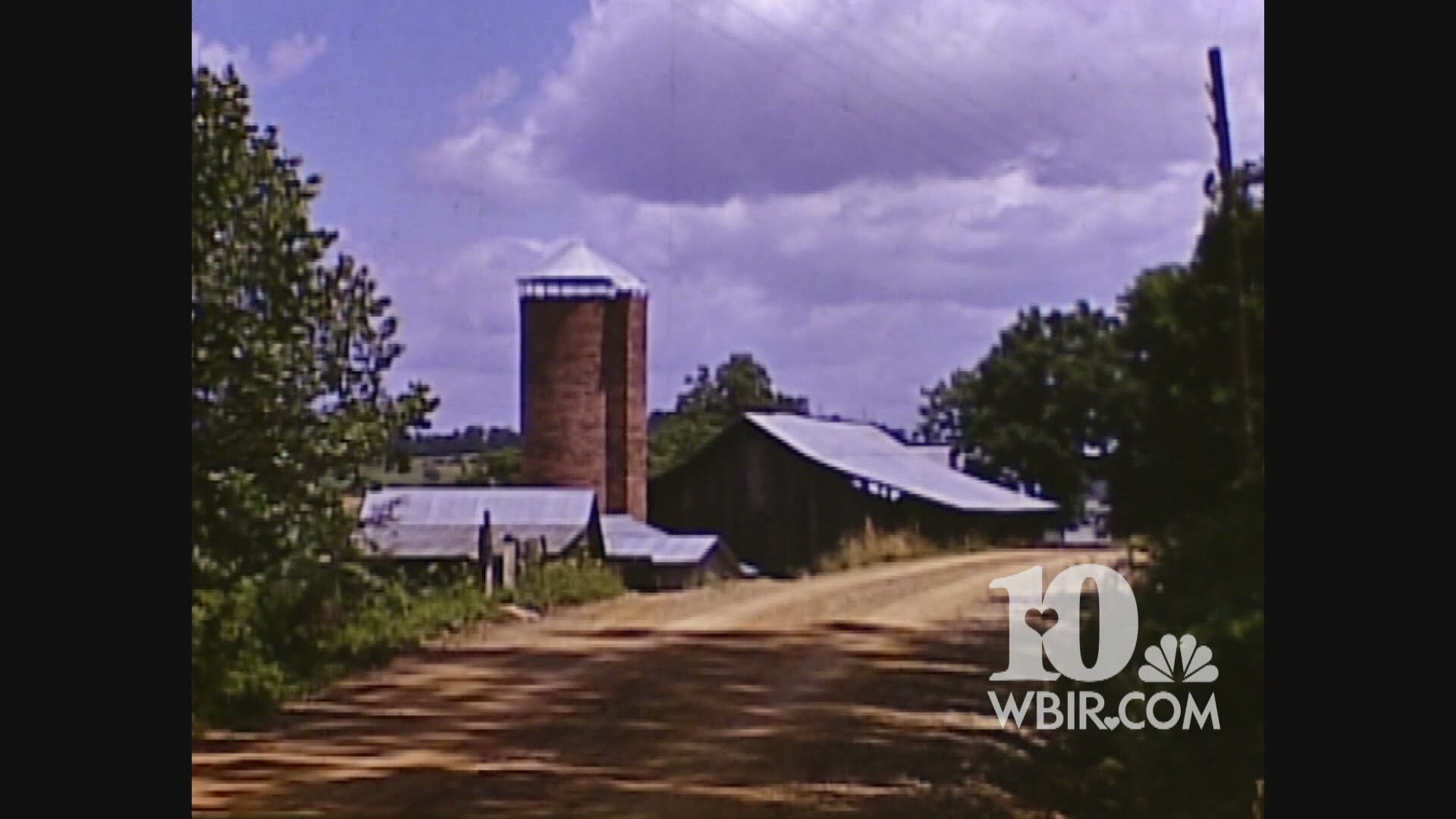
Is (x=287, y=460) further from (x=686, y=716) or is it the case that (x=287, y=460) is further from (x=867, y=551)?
(x=867, y=551)

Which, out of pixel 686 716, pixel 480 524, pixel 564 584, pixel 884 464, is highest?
pixel 884 464

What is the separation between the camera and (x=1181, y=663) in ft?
9.50

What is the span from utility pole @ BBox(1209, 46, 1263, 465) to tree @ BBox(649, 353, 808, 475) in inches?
29.2

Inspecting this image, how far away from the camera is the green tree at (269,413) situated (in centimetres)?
350

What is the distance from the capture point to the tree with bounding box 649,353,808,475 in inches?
124

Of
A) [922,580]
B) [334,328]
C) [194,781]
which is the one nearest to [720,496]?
[922,580]

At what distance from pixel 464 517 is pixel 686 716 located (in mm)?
589

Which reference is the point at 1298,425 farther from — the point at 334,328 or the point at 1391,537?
the point at 334,328

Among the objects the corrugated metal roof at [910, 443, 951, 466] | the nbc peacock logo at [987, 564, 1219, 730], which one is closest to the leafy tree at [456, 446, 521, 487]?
the corrugated metal roof at [910, 443, 951, 466]

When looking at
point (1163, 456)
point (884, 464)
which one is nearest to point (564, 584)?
point (884, 464)

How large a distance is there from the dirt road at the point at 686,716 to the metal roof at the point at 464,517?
0.19 m

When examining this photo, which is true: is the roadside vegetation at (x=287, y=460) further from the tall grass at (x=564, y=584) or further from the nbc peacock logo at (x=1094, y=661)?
the nbc peacock logo at (x=1094, y=661)

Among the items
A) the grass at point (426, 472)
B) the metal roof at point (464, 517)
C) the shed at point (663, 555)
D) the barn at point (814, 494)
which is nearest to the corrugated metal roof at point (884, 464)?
the barn at point (814, 494)

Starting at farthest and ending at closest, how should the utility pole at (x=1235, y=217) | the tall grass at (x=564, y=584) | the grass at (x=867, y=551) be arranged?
the tall grass at (x=564, y=584)
the grass at (x=867, y=551)
the utility pole at (x=1235, y=217)
